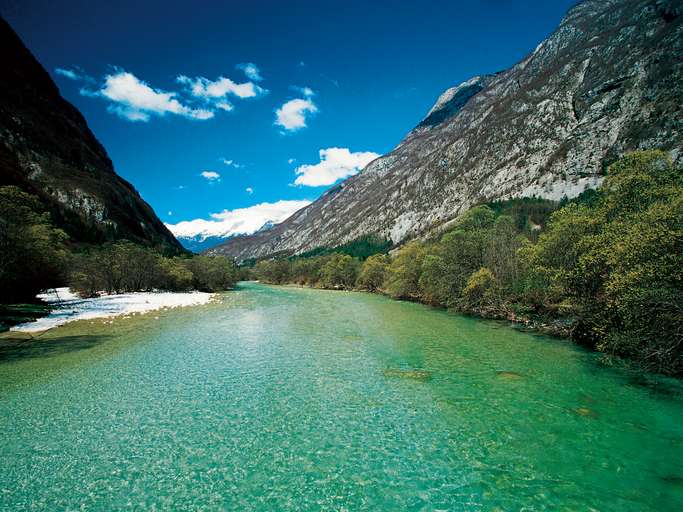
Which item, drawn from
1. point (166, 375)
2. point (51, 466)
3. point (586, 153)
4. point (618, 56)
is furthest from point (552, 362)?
point (618, 56)

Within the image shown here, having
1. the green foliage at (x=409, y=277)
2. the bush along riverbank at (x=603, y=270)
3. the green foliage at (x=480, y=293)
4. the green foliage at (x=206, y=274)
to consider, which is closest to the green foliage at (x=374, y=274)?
the green foliage at (x=409, y=277)

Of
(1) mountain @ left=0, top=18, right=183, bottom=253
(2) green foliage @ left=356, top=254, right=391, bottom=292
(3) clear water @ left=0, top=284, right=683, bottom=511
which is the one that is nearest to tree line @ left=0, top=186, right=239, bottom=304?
(3) clear water @ left=0, top=284, right=683, bottom=511

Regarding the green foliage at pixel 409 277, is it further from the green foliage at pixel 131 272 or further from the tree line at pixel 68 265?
the green foliage at pixel 131 272

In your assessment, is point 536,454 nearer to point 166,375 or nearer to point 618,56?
point 166,375

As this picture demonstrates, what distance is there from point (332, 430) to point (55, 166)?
19631 cm

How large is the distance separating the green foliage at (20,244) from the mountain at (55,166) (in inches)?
3642

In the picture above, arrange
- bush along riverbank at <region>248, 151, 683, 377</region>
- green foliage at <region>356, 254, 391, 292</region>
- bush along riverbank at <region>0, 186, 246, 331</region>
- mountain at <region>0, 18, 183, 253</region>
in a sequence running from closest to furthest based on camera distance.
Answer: bush along riverbank at <region>248, 151, 683, 377</region> → bush along riverbank at <region>0, 186, 246, 331</region> → green foliage at <region>356, 254, 391, 292</region> → mountain at <region>0, 18, 183, 253</region>

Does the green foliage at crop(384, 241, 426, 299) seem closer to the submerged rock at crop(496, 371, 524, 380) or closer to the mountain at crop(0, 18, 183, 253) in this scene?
the submerged rock at crop(496, 371, 524, 380)

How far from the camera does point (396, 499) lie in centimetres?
1130

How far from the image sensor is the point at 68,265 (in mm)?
71500

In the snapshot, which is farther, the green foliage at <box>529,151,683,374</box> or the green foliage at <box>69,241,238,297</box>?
the green foliage at <box>69,241,238,297</box>

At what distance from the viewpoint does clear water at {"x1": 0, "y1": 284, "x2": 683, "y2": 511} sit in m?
11.5

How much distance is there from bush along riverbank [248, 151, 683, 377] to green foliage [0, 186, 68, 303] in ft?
176

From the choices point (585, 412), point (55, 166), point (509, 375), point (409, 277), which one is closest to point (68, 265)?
point (409, 277)
